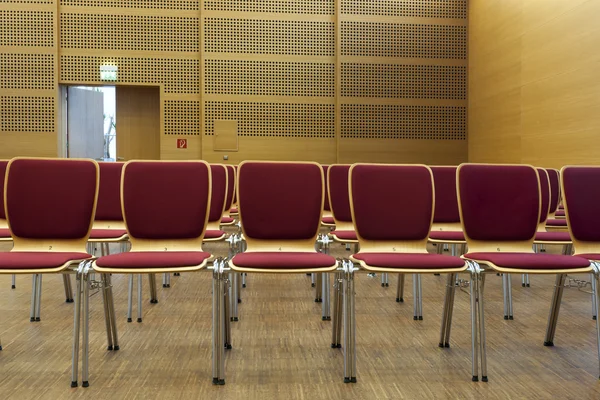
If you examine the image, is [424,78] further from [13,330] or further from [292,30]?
[13,330]

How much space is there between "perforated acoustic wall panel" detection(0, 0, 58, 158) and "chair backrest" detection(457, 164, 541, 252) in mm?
9560

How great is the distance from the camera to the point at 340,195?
4.79 metres

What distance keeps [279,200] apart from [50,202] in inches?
49.6

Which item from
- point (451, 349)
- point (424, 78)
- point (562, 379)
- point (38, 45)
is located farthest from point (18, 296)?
point (424, 78)

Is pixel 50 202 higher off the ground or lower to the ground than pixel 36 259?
higher

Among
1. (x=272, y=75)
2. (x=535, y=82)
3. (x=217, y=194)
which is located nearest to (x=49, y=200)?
(x=217, y=194)

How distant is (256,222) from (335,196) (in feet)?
5.30

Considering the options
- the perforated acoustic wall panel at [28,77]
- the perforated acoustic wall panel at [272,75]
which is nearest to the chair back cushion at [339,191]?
the perforated acoustic wall panel at [272,75]

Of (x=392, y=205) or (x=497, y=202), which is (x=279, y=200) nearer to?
(x=392, y=205)

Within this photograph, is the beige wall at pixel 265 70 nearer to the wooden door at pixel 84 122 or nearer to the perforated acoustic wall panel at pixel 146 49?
the perforated acoustic wall panel at pixel 146 49

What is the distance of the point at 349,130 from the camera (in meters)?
11.4

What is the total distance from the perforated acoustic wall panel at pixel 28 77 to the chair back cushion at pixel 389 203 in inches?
362

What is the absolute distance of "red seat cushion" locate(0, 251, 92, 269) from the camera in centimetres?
257

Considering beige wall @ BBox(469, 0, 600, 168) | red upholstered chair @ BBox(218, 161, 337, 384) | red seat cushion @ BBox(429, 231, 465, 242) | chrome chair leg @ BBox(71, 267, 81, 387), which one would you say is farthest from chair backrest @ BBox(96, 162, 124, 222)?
beige wall @ BBox(469, 0, 600, 168)
